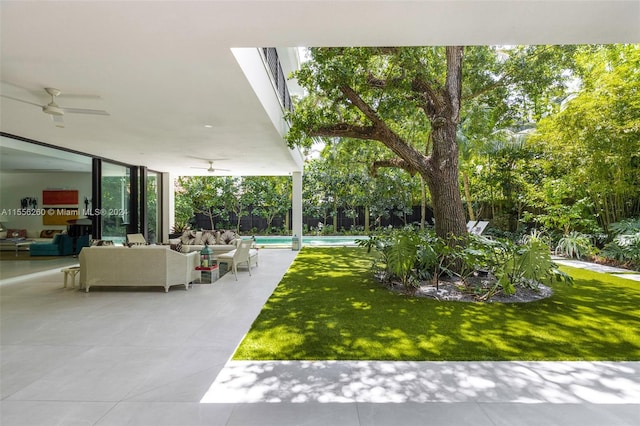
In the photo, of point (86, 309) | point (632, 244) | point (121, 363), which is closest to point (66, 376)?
point (121, 363)

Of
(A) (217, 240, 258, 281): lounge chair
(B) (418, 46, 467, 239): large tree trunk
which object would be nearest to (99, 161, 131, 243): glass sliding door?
(A) (217, 240, 258, 281): lounge chair

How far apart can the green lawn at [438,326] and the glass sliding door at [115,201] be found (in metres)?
6.77

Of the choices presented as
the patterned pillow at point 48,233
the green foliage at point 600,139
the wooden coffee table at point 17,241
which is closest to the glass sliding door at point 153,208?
the patterned pillow at point 48,233

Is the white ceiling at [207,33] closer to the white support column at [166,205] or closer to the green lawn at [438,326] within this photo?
the green lawn at [438,326]

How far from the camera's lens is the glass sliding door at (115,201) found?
10297 millimetres

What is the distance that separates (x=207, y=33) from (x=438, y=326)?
4.03 meters

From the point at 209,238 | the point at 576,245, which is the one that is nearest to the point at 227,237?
the point at 209,238

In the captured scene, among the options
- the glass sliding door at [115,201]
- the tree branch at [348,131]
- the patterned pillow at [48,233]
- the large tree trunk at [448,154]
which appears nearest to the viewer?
the large tree trunk at [448,154]

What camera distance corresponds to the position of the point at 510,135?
1315 centimetres

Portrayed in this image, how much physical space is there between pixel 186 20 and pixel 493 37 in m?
2.49

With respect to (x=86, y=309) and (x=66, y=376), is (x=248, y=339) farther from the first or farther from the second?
(x=86, y=309)

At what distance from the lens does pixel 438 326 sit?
437 centimetres

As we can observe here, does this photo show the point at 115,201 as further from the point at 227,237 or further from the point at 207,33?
the point at 207,33

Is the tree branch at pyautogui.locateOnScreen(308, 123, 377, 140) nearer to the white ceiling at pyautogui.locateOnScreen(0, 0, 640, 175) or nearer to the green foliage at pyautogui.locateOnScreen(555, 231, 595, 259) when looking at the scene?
the white ceiling at pyautogui.locateOnScreen(0, 0, 640, 175)
